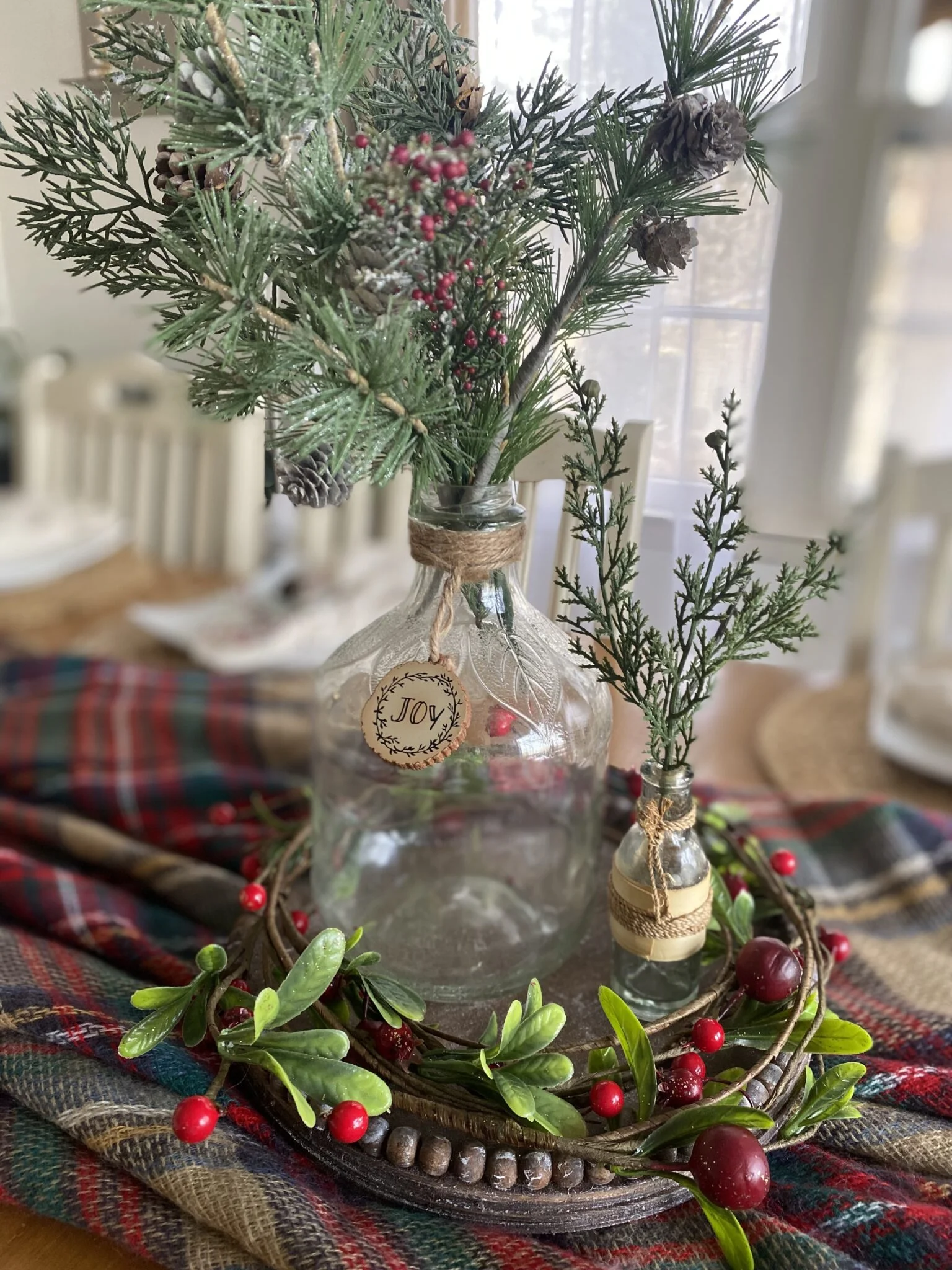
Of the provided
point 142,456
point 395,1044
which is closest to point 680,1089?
point 395,1044

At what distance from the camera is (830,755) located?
1.16m

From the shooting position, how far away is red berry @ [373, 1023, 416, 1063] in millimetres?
459

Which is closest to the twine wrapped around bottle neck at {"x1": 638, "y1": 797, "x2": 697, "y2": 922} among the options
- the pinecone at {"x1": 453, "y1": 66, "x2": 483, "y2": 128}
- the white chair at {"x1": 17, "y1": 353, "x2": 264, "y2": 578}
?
the pinecone at {"x1": 453, "y1": 66, "x2": 483, "y2": 128}

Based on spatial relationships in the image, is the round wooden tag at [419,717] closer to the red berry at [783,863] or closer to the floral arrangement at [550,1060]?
the floral arrangement at [550,1060]

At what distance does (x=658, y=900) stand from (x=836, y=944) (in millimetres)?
156

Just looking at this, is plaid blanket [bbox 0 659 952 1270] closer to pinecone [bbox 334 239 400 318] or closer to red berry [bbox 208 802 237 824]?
red berry [bbox 208 802 237 824]

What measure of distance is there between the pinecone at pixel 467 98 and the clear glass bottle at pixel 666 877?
0.30 meters

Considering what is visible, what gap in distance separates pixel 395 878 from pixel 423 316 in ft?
1.21

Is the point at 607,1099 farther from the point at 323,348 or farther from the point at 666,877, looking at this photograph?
the point at 323,348

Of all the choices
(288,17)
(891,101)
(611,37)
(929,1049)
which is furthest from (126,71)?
(891,101)

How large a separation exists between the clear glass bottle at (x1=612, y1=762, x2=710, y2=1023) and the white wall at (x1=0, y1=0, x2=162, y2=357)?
0.97ft

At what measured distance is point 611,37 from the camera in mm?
482

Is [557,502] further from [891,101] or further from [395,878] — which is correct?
[891,101]

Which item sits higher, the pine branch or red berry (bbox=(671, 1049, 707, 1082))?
the pine branch
